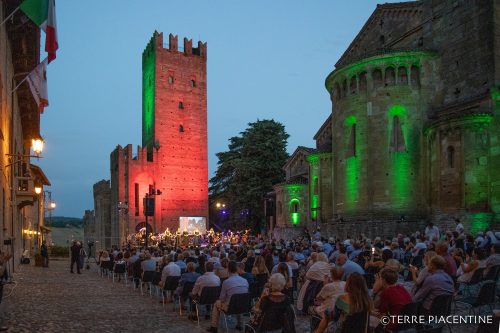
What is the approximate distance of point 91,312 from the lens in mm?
12344

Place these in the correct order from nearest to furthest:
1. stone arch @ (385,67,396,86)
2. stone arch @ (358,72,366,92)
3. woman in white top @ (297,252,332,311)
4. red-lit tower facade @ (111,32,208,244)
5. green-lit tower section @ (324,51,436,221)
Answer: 1. woman in white top @ (297,252,332,311)
2. green-lit tower section @ (324,51,436,221)
3. stone arch @ (385,67,396,86)
4. stone arch @ (358,72,366,92)
5. red-lit tower facade @ (111,32,208,244)

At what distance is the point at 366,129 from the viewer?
1276 inches

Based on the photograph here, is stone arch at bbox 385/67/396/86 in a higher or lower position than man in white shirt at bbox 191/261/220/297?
higher

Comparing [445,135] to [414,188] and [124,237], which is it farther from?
[124,237]

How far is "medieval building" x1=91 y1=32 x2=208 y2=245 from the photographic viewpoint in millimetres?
58031

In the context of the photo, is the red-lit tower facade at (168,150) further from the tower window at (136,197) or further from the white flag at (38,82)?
the white flag at (38,82)

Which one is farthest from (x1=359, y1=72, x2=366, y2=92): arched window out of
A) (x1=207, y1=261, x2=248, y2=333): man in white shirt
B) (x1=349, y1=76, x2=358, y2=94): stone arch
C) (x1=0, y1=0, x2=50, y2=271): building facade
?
(x1=207, y1=261, x2=248, y2=333): man in white shirt

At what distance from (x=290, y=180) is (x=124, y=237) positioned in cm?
2099

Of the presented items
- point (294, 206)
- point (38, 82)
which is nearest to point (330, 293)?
point (38, 82)

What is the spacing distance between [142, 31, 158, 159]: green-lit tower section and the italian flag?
4598 centimetres

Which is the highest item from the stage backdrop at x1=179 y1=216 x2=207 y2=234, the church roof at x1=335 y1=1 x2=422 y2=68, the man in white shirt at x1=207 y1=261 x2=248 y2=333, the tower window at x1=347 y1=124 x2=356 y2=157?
the church roof at x1=335 y1=1 x2=422 y2=68

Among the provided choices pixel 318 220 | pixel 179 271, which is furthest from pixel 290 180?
pixel 179 271

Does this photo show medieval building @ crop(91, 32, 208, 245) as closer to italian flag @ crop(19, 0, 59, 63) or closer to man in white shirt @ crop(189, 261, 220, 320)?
italian flag @ crop(19, 0, 59, 63)

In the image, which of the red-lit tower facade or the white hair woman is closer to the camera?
the white hair woman
